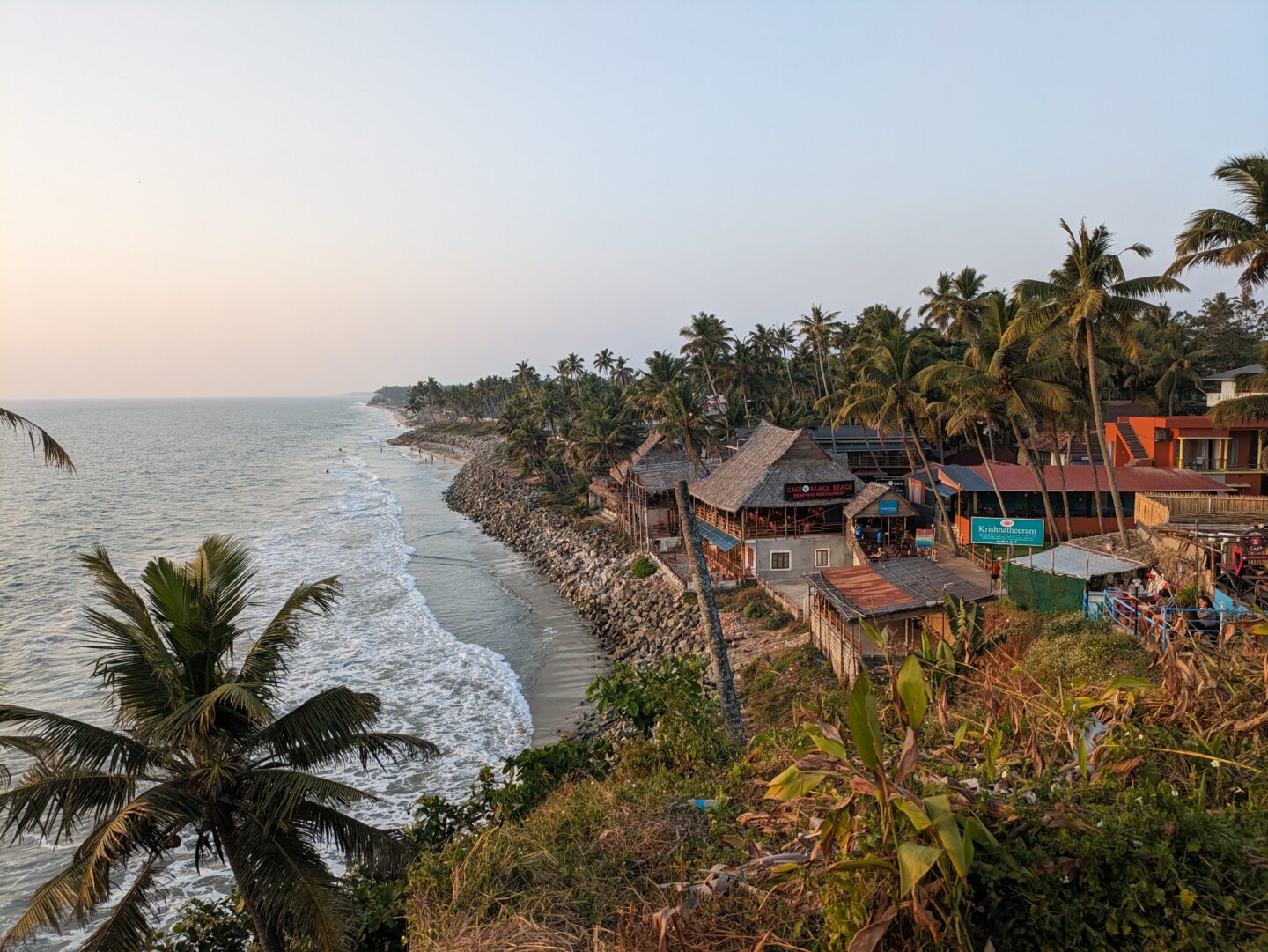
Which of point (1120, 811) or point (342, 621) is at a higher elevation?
point (1120, 811)

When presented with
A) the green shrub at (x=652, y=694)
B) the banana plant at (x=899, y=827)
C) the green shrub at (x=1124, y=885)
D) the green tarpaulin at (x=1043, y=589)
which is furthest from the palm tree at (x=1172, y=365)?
the banana plant at (x=899, y=827)

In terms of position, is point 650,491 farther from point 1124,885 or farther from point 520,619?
point 1124,885

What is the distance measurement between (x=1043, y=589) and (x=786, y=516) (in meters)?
11.7

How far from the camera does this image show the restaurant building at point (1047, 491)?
27.5 meters

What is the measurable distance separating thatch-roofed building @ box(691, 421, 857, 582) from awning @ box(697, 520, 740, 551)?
0.15 ft

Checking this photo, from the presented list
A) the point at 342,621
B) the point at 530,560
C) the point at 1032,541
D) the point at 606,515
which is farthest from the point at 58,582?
the point at 1032,541

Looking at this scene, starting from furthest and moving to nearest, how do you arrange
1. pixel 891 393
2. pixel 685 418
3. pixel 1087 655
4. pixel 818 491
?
1. pixel 685 418
2. pixel 891 393
3. pixel 818 491
4. pixel 1087 655

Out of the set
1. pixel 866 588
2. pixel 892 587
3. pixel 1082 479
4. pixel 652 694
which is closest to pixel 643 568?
pixel 866 588

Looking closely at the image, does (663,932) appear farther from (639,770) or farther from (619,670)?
(619,670)

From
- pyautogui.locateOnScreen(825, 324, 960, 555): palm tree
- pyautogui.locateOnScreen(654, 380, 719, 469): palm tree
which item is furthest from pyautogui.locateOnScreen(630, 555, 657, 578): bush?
pyautogui.locateOnScreen(825, 324, 960, 555): palm tree

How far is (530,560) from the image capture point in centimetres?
4159

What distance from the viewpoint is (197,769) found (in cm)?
798

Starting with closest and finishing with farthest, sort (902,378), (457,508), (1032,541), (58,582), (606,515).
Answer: (1032,541)
(902,378)
(58,582)
(606,515)
(457,508)

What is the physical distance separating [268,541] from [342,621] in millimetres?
19030
